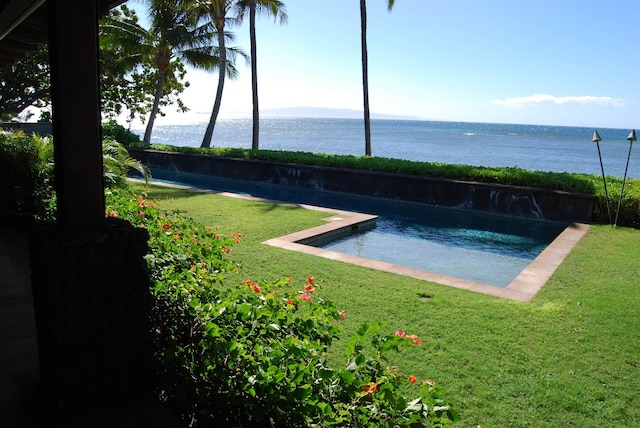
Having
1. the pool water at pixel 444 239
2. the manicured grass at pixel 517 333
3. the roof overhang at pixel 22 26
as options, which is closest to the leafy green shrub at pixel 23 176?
the roof overhang at pixel 22 26

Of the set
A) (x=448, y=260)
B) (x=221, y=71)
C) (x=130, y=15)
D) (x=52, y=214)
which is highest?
(x=130, y=15)

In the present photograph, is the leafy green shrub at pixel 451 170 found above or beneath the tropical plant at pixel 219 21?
beneath

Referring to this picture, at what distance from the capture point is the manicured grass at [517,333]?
3.67 meters

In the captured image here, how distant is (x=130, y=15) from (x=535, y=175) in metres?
25.1

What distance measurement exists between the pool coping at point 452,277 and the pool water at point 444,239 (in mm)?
310

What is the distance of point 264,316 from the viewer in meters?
2.86

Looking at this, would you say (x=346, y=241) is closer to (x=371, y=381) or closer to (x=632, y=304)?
(x=632, y=304)

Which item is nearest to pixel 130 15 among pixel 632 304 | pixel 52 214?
pixel 52 214

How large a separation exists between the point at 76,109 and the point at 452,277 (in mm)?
5613

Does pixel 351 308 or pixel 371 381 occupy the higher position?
pixel 371 381

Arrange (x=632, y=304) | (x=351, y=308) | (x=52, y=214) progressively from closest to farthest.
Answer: (x=52, y=214), (x=351, y=308), (x=632, y=304)

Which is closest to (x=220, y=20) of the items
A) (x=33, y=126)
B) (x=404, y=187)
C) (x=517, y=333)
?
(x=33, y=126)

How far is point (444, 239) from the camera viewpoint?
10.7 meters

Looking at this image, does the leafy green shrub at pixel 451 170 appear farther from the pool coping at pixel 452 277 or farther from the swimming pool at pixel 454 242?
the pool coping at pixel 452 277
